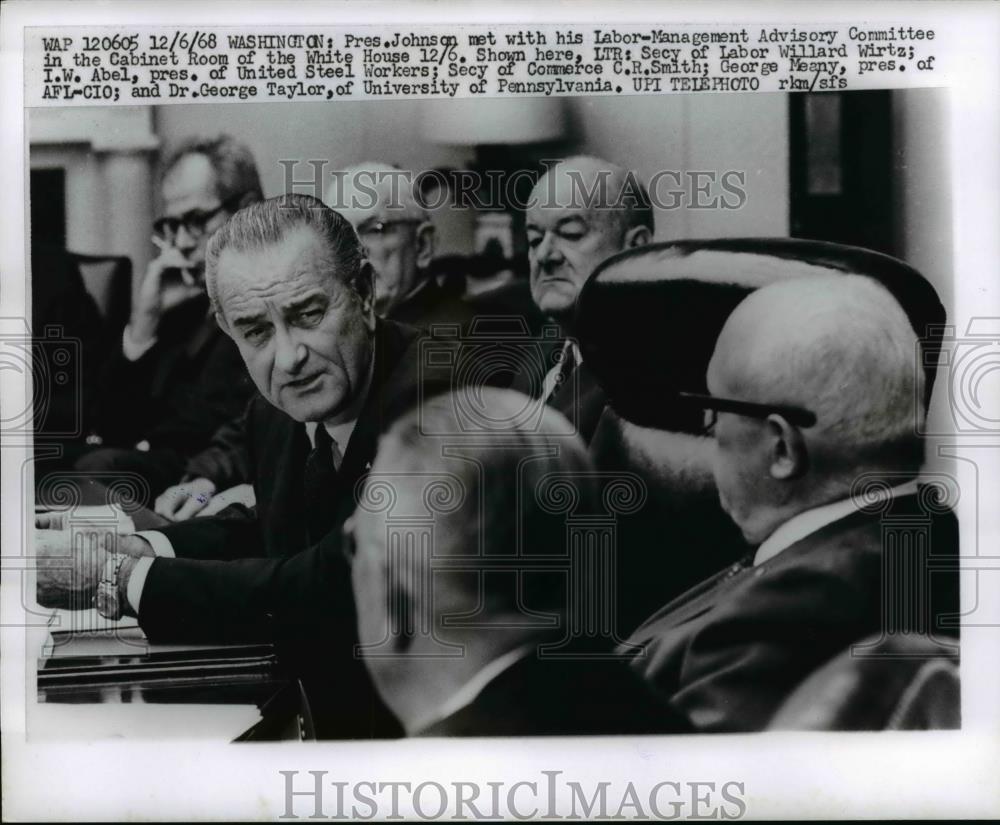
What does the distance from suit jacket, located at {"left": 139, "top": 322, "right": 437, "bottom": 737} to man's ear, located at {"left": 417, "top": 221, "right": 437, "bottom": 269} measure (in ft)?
0.79

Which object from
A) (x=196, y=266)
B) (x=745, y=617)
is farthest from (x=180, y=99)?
(x=745, y=617)

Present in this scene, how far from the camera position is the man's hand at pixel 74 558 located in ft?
12.0

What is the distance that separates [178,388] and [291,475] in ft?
1.64

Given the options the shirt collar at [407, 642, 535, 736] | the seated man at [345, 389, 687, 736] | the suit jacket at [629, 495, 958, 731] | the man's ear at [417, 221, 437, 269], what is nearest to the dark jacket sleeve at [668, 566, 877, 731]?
the suit jacket at [629, 495, 958, 731]

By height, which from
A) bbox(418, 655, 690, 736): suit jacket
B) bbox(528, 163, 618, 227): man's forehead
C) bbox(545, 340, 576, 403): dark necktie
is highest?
bbox(528, 163, 618, 227): man's forehead

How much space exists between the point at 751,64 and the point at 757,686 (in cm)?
218

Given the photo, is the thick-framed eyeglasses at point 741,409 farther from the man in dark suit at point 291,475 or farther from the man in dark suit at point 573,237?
the man in dark suit at point 291,475

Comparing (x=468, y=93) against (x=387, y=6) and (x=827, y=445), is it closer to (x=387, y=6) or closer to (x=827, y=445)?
(x=387, y=6)

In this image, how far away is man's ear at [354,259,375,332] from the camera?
11.9 ft

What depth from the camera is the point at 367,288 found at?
11.9 ft

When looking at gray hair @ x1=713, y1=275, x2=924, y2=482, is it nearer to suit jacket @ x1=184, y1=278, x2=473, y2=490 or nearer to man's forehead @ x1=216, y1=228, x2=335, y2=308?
suit jacket @ x1=184, y1=278, x2=473, y2=490

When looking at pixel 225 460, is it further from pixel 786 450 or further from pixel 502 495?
pixel 786 450

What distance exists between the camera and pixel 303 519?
144 inches

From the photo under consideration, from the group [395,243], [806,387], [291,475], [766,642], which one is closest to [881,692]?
[766,642]
